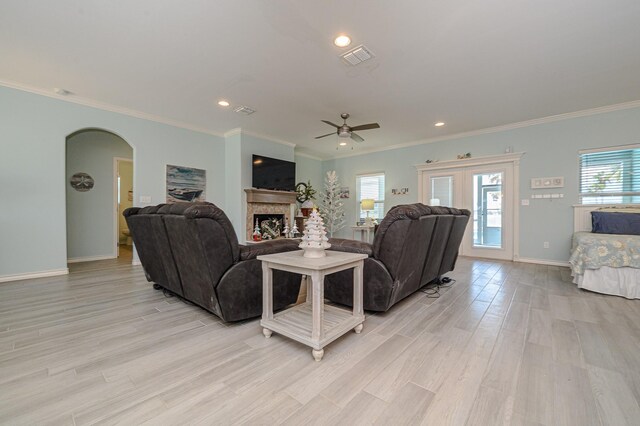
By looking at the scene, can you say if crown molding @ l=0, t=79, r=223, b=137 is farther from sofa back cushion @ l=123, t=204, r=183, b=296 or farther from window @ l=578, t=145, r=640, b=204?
window @ l=578, t=145, r=640, b=204

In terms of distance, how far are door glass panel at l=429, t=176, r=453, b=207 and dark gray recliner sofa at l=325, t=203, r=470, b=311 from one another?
11.2ft

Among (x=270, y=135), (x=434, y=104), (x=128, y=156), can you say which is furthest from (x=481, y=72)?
(x=128, y=156)

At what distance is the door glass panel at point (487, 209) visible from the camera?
5.27 metres

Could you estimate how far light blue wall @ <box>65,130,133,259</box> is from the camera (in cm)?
509

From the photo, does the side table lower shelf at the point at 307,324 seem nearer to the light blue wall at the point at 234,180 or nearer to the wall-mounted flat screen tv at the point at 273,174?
the light blue wall at the point at 234,180

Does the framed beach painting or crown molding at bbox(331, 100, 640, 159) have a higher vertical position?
crown molding at bbox(331, 100, 640, 159)

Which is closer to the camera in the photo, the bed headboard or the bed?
the bed

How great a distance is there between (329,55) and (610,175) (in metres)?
4.94

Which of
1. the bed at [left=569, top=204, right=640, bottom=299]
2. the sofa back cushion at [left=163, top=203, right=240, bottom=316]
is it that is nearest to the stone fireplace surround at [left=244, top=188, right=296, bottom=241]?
the sofa back cushion at [left=163, top=203, right=240, bottom=316]

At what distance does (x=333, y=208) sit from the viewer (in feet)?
25.1

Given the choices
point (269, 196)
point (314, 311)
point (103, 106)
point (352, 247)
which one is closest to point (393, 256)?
point (352, 247)

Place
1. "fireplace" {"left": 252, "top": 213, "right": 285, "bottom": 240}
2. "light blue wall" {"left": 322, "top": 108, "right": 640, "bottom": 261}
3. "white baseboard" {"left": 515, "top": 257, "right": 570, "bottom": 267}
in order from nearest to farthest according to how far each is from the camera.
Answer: "light blue wall" {"left": 322, "top": 108, "right": 640, "bottom": 261} < "white baseboard" {"left": 515, "top": 257, "right": 570, "bottom": 267} < "fireplace" {"left": 252, "top": 213, "right": 285, "bottom": 240}

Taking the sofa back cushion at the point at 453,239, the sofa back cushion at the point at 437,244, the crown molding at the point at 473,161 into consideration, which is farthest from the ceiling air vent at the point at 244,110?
the crown molding at the point at 473,161

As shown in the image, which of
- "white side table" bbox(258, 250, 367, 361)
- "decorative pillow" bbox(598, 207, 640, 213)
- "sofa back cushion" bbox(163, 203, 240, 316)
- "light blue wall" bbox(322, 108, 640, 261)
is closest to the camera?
"white side table" bbox(258, 250, 367, 361)
